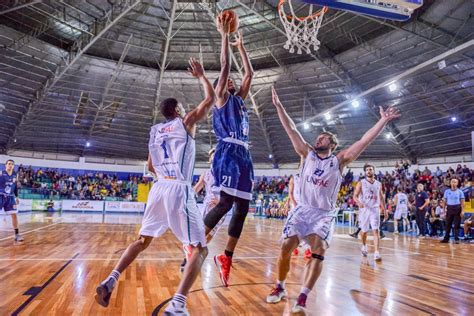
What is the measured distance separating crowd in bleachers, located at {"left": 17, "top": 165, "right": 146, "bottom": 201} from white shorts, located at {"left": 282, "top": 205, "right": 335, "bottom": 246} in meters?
24.9

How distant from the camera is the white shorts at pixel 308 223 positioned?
12.3 feet

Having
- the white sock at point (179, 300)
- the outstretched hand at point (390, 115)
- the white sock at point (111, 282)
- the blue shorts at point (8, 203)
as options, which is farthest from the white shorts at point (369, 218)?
the blue shorts at point (8, 203)

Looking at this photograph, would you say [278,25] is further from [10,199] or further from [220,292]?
[220,292]

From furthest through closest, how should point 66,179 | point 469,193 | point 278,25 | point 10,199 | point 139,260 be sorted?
point 66,179 < point 278,25 < point 469,193 < point 10,199 < point 139,260

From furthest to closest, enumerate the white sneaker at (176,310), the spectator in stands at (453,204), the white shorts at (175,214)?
the spectator in stands at (453,204)
the white shorts at (175,214)
the white sneaker at (176,310)

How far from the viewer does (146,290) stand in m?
4.03

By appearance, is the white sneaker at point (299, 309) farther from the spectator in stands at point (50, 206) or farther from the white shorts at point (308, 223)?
the spectator in stands at point (50, 206)

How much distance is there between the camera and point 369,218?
759 centimetres

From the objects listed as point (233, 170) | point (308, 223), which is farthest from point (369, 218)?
point (233, 170)

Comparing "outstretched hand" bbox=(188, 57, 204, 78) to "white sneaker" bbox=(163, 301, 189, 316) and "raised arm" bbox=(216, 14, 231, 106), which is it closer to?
"raised arm" bbox=(216, 14, 231, 106)

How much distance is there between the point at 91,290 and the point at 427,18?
16.6 m

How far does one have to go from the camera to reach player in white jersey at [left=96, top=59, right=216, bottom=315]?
295 centimetres

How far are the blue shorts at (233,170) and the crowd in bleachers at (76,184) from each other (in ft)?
80.5

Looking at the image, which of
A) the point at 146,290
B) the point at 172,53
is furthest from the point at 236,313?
the point at 172,53
